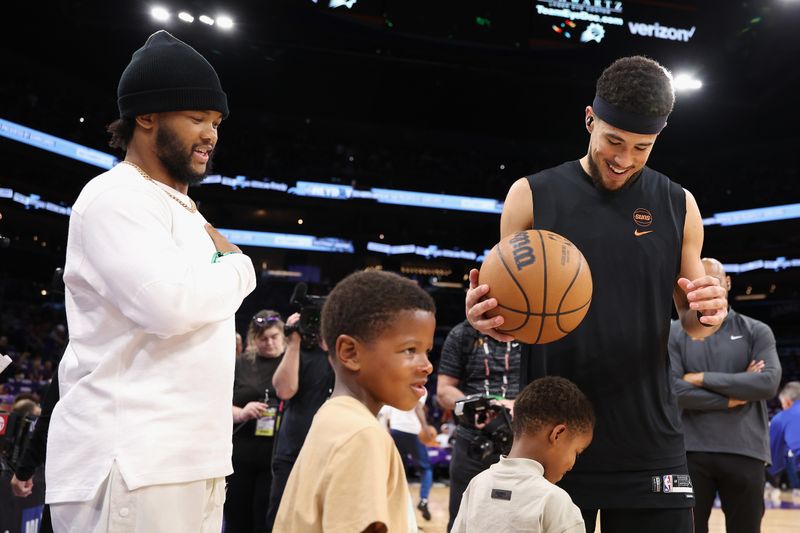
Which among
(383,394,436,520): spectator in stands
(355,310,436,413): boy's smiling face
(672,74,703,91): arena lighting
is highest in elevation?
(672,74,703,91): arena lighting

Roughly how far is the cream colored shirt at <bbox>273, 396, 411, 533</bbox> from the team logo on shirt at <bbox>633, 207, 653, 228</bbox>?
1318 mm

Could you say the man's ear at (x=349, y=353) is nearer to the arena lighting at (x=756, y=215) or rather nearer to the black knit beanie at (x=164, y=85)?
the black knit beanie at (x=164, y=85)

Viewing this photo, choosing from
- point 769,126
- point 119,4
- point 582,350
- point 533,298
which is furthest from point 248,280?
point 769,126

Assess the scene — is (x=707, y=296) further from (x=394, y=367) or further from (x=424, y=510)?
(x=424, y=510)

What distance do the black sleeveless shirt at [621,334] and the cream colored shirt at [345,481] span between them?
0.98 m

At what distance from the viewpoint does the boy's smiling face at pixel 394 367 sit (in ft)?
6.16

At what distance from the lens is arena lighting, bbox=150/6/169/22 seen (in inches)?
668

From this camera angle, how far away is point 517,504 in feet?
8.99

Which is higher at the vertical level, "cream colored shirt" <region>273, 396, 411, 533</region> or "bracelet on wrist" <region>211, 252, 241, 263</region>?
"bracelet on wrist" <region>211, 252, 241, 263</region>

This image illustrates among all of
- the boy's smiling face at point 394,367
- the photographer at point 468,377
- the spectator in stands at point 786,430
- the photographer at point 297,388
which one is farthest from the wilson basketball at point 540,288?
the spectator in stands at point 786,430

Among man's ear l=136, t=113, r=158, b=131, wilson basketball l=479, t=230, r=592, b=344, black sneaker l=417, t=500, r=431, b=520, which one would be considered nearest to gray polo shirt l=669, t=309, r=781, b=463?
wilson basketball l=479, t=230, r=592, b=344

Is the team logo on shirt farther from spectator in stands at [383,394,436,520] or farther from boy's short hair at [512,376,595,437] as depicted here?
spectator in stands at [383,394,436,520]

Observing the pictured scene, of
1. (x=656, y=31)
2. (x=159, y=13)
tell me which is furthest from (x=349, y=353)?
(x=159, y=13)

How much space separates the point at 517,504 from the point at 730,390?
7.69 ft
